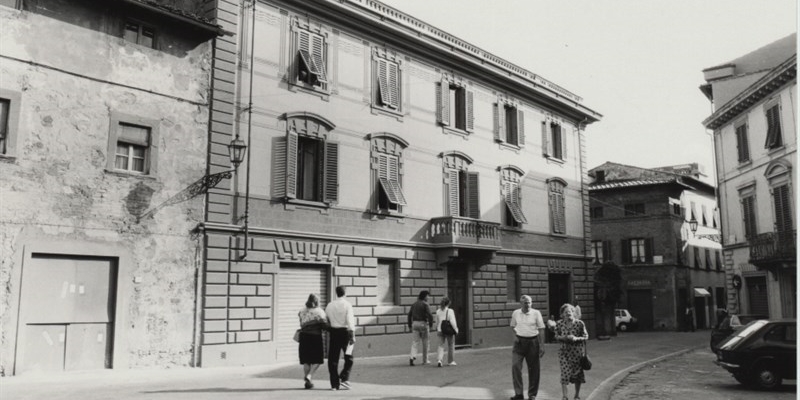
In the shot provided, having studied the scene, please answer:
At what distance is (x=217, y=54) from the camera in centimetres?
1700

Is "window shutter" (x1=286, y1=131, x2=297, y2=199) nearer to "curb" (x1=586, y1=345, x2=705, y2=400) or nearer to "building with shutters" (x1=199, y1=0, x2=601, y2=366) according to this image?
"building with shutters" (x1=199, y1=0, x2=601, y2=366)

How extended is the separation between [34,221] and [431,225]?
12391 mm

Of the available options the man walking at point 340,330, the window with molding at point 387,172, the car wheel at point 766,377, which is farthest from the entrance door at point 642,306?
the man walking at point 340,330

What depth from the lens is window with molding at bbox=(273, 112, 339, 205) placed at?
1809 centimetres

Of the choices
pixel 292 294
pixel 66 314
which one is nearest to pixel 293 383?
pixel 66 314

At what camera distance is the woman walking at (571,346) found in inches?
426

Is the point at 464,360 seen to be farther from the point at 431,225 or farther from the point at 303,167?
the point at 303,167

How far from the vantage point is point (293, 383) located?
12891 millimetres

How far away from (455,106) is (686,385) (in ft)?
44.2

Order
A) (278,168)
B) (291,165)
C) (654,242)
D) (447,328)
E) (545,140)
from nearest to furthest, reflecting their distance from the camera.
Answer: (447,328), (278,168), (291,165), (545,140), (654,242)

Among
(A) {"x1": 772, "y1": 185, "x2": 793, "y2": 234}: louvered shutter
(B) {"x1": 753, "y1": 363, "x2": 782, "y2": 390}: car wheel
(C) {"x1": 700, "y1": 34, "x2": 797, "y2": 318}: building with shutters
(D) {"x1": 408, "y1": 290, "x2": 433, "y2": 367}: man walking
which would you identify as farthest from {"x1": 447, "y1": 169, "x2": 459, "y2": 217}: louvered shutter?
(A) {"x1": 772, "y1": 185, "x2": 793, "y2": 234}: louvered shutter

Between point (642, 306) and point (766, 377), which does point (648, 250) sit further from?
point (766, 377)

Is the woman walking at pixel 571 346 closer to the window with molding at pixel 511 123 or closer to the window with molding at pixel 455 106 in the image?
the window with molding at pixel 455 106

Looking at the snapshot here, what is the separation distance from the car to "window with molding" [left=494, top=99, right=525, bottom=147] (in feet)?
46.3
